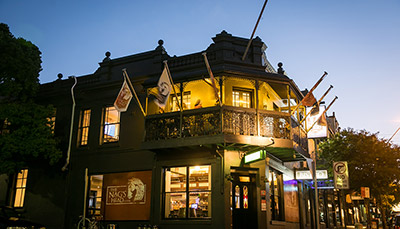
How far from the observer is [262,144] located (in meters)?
14.3

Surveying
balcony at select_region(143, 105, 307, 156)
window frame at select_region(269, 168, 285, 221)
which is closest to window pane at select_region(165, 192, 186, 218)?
balcony at select_region(143, 105, 307, 156)

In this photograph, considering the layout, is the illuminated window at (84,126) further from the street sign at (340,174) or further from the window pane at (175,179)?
the street sign at (340,174)

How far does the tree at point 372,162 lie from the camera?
24.3 m

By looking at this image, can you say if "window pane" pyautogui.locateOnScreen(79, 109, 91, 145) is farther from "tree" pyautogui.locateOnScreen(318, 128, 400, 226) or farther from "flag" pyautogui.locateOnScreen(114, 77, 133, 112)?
"tree" pyautogui.locateOnScreen(318, 128, 400, 226)

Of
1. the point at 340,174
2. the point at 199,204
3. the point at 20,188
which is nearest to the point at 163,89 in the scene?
the point at 199,204

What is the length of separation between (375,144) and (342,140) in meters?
2.31

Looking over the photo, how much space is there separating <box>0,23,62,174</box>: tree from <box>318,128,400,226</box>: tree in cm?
1952

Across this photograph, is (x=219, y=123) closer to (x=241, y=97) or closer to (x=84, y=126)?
(x=241, y=97)

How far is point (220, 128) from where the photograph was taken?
46.1 ft

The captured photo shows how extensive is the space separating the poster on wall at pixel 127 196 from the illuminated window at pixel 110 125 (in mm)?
1888

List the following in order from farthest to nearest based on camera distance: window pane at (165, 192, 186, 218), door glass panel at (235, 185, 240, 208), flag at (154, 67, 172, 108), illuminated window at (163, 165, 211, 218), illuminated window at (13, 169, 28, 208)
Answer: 1. illuminated window at (13, 169, 28, 208)
2. window pane at (165, 192, 186, 218)
3. door glass panel at (235, 185, 240, 208)
4. illuminated window at (163, 165, 211, 218)
5. flag at (154, 67, 172, 108)

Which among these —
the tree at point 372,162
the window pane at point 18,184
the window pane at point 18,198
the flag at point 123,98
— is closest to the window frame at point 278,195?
the flag at point 123,98

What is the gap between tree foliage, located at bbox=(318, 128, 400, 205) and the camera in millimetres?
24297

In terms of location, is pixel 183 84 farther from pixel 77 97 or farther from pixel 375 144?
pixel 375 144
